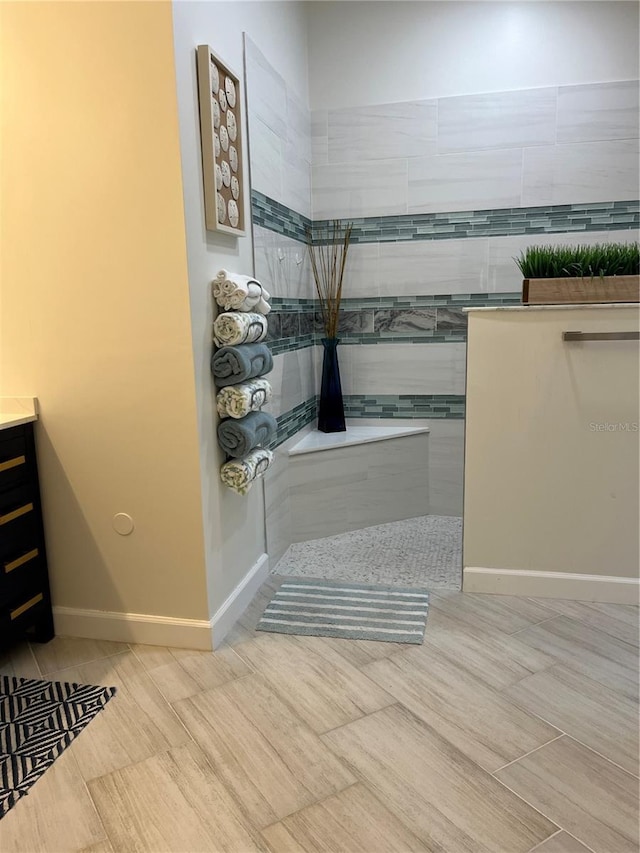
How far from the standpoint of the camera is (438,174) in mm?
3260

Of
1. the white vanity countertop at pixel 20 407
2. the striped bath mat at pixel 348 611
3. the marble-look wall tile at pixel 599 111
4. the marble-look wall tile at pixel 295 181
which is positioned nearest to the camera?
the white vanity countertop at pixel 20 407

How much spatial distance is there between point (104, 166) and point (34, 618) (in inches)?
58.4

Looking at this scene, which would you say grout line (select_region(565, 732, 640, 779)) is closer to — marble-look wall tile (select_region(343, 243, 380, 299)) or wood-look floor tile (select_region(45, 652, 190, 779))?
wood-look floor tile (select_region(45, 652, 190, 779))

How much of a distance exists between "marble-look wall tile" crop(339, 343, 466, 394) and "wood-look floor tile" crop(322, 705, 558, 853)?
1.96 meters

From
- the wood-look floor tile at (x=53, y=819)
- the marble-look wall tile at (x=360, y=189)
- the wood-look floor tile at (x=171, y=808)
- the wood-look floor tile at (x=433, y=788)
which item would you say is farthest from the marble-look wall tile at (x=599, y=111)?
the wood-look floor tile at (x=53, y=819)

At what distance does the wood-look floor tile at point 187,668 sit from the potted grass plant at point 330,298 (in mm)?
1505

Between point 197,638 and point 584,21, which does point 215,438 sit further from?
point 584,21

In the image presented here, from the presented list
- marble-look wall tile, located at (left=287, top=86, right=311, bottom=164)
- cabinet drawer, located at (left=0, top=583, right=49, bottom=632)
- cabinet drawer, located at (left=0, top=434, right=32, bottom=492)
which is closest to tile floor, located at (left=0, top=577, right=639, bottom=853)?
cabinet drawer, located at (left=0, top=583, right=49, bottom=632)

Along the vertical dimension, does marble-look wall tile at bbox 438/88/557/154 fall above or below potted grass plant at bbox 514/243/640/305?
above

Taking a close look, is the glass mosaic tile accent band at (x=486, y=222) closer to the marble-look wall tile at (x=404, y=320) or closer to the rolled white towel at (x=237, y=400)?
the marble-look wall tile at (x=404, y=320)

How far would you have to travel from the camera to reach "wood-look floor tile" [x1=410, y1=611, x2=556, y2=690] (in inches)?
78.0

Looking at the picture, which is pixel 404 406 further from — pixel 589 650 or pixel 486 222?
pixel 589 650

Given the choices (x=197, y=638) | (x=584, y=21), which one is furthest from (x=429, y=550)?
(x=584, y=21)

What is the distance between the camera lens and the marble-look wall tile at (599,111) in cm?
306
